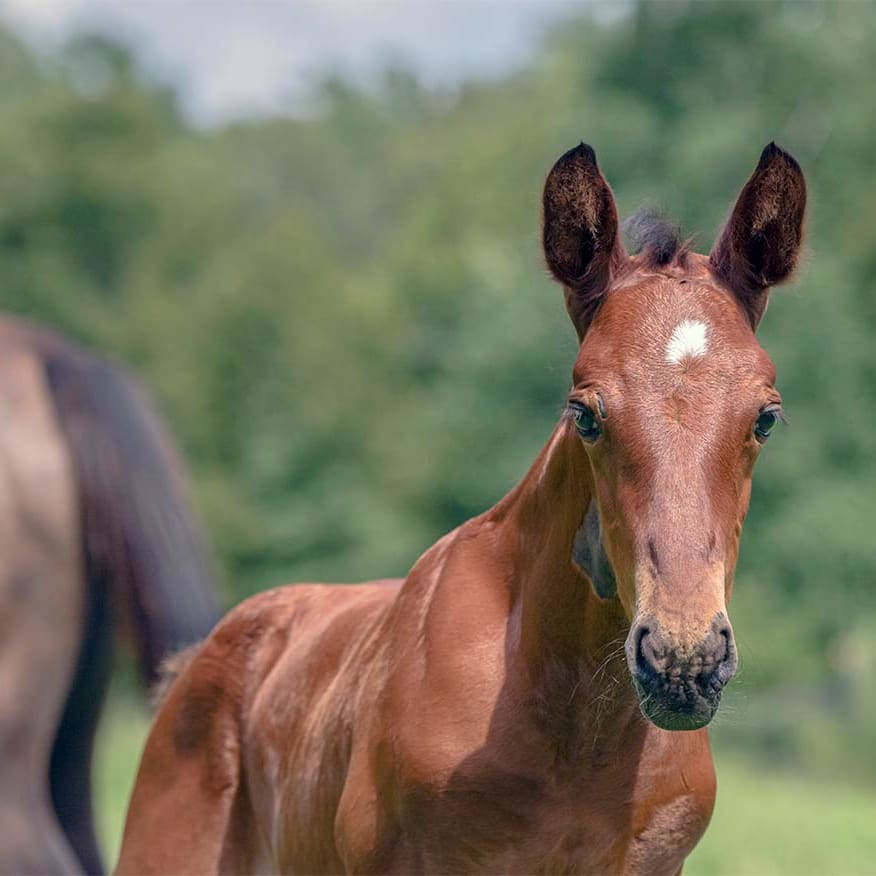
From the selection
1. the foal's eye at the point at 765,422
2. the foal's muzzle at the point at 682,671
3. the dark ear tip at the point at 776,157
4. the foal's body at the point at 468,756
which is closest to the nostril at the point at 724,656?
the foal's muzzle at the point at 682,671

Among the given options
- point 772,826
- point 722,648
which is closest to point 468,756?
point 722,648

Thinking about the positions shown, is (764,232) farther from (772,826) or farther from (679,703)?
(772,826)

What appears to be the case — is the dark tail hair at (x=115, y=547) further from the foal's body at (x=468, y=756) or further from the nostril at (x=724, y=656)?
the nostril at (x=724, y=656)

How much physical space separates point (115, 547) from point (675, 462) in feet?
14.3

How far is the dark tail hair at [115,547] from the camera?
6852 millimetres

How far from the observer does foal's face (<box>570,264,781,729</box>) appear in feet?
9.98

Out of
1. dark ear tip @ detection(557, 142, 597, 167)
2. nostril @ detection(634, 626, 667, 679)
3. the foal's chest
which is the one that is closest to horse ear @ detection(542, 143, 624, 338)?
dark ear tip @ detection(557, 142, 597, 167)

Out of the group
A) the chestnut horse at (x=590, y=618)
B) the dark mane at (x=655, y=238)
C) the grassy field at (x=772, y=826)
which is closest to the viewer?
the chestnut horse at (x=590, y=618)

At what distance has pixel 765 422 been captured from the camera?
3.32 m

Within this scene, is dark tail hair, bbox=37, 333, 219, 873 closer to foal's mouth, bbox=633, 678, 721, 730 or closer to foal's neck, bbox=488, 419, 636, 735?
foal's neck, bbox=488, 419, 636, 735

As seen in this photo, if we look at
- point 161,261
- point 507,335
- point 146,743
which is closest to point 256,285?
point 161,261

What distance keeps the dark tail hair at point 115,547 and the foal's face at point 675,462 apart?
3682mm

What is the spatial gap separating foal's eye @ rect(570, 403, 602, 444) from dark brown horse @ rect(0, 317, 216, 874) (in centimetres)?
363

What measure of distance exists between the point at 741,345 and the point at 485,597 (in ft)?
3.04
